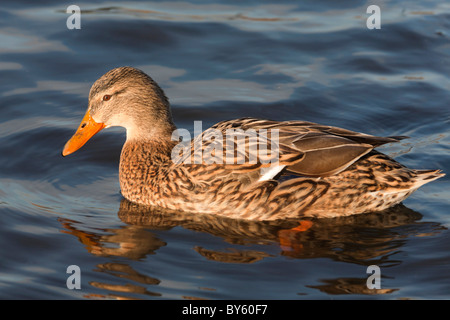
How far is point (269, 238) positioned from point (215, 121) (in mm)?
2929

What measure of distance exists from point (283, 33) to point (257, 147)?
5079mm

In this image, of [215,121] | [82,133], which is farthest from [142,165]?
[215,121]

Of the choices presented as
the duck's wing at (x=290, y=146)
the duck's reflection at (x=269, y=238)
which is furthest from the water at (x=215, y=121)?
the duck's wing at (x=290, y=146)

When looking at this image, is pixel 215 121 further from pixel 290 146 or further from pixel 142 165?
pixel 290 146

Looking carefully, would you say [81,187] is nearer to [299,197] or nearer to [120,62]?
[299,197]

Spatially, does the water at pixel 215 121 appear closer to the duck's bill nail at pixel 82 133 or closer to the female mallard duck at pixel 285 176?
the female mallard duck at pixel 285 176

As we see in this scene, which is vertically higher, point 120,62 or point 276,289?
point 120,62

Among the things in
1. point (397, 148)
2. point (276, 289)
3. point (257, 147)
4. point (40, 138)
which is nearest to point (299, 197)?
point (257, 147)

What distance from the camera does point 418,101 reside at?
32.7 feet

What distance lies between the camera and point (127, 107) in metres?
7.86

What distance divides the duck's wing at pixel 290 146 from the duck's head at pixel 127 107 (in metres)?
0.73

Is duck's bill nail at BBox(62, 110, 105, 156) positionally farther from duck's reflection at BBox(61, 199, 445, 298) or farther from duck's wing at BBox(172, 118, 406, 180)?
duck's wing at BBox(172, 118, 406, 180)

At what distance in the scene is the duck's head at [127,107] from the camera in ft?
25.4

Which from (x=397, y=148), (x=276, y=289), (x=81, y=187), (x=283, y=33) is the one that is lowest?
(x=276, y=289)
